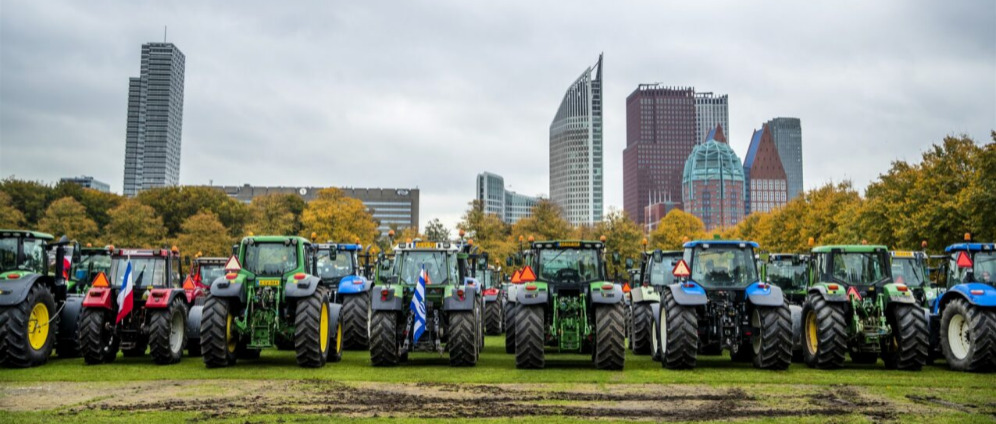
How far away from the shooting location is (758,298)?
15.0m

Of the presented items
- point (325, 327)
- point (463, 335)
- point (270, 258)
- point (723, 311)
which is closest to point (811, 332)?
point (723, 311)

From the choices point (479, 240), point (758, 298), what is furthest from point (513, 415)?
point (479, 240)

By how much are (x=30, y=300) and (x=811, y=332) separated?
46.2ft

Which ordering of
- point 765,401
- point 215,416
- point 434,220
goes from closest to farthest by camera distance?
point 215,416 < point 765,401 < point 434,220

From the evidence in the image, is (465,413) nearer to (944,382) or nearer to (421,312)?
(421,312)

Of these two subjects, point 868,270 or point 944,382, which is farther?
point 868,270

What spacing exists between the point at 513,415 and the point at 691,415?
6.86ft

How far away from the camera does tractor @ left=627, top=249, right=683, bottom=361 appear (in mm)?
18581

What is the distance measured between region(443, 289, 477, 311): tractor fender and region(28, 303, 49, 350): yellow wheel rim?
7.28 m

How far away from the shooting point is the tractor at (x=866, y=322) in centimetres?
1491

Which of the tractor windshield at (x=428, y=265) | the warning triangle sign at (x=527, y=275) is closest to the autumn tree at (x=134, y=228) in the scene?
the tractor windshield at (x=428, y=265)

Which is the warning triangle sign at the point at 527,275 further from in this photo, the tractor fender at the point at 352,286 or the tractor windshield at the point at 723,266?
the tractor fender at the point at 352,286

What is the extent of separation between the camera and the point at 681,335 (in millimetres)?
14867

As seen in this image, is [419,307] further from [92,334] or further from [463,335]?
[92,334]
